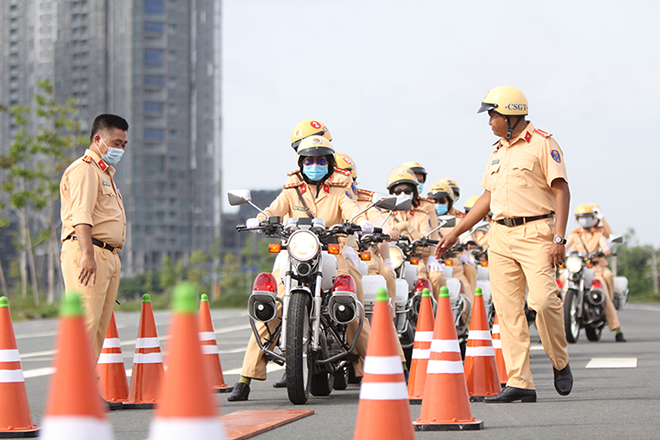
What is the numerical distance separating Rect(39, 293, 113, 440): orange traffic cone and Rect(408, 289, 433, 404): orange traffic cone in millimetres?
4600

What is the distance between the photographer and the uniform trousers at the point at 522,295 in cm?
749

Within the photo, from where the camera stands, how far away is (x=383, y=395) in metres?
4.80

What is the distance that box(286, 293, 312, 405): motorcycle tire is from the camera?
23.2 feet

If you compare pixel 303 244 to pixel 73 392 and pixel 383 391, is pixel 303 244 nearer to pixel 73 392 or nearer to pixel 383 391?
pixel 383 391

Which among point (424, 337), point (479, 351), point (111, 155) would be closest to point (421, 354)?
→ point (424, 337)

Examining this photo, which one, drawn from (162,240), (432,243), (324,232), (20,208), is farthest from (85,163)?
(162,240)

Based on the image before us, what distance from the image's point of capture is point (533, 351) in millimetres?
14180

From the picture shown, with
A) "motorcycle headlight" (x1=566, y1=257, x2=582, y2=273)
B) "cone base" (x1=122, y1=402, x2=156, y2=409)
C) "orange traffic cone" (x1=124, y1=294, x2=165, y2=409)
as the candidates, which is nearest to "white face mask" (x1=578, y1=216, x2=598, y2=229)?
"motorcycle headlight" (x1=566, y1=257, x2=582, y2=273)

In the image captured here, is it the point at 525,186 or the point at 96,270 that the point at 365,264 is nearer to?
the point at 525,186

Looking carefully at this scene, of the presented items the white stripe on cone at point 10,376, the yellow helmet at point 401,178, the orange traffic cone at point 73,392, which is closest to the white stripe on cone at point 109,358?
the white stripe on cone at point 10,376

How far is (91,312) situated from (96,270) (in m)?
0.32

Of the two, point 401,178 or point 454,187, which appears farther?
point 454,187

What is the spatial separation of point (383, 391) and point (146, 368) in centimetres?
345

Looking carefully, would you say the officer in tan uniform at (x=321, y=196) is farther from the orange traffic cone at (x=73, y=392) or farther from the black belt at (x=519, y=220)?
the orange traffic cone at (x=73, y=392)
